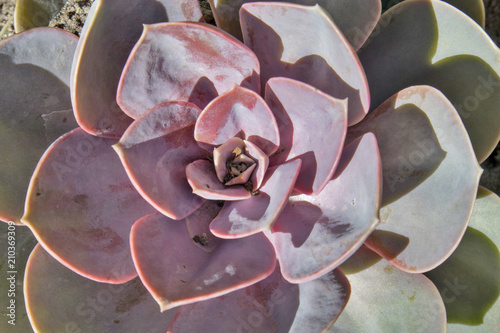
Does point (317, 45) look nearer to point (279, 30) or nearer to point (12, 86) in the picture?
point (279, 30)

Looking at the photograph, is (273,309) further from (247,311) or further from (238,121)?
(238,121)

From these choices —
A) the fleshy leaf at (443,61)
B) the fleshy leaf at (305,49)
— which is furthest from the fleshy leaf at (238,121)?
the fleshy leaf at (443,61)

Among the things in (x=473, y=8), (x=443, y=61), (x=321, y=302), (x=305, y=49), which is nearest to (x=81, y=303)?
(x=321, y=302)

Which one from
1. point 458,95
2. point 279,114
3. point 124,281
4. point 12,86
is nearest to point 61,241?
point 124,281

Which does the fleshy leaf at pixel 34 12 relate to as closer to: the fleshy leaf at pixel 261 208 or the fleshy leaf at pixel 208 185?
the fleshy leaf at pixel 208 185

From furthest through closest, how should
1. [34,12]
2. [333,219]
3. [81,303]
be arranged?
[34,12], [81,303], [333,219]

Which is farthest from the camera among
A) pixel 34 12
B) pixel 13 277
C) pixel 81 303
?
pixel 34 12

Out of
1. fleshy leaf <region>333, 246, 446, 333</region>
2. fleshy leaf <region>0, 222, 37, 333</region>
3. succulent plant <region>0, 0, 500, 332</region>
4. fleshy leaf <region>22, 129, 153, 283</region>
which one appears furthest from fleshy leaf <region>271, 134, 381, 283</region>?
fleshy leaf <region>0, 222, 37, 333</region>
